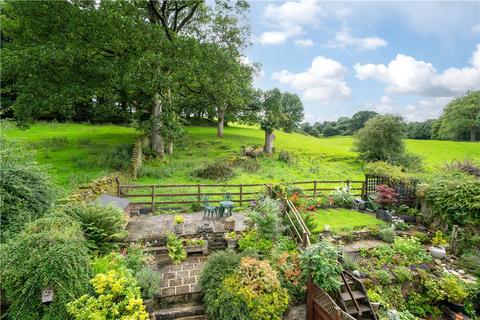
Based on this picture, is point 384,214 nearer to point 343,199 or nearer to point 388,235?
point 343,199

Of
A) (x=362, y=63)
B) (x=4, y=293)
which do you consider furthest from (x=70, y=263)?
(x=362, y=63)

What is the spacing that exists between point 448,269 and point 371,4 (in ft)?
32.3

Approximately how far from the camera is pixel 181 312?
5688 millimetres

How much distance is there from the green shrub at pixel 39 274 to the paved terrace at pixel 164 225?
2.82m

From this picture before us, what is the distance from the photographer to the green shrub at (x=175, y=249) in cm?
728

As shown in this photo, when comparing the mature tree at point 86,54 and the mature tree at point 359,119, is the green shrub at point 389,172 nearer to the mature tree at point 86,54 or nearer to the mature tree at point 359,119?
the mature tree at point 86,54

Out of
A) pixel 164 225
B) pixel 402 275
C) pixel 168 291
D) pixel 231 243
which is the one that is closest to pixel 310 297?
pixel 231 243

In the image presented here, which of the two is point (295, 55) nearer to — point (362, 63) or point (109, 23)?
point (362, 63)

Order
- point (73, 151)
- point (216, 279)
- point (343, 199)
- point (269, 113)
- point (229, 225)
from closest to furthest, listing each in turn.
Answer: point (216, 279), point (229, 225), point (343, 199), point (73, 151), point (269, 113)

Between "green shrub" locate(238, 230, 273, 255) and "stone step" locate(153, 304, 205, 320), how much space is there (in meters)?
2.00

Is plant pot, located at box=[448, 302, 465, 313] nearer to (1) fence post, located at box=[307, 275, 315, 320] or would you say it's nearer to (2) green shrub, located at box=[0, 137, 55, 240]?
(1) fence post, located at box=[307, 275, 315, 320]

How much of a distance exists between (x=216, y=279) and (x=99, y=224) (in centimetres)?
367

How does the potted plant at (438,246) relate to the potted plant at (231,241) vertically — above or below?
below

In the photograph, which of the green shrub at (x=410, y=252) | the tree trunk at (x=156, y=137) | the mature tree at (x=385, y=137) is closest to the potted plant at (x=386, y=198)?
the green shrub at (x=410, y=252)
